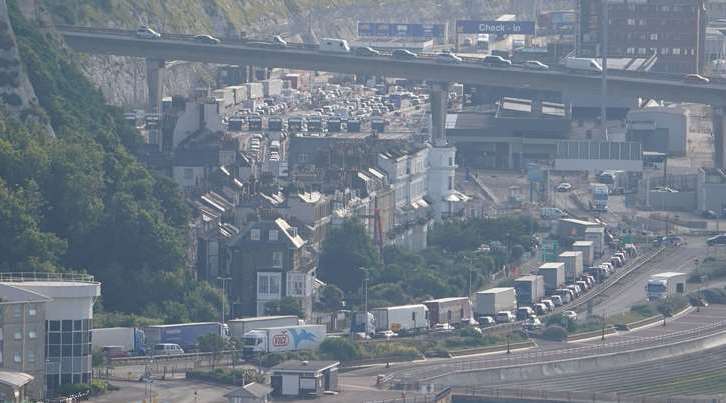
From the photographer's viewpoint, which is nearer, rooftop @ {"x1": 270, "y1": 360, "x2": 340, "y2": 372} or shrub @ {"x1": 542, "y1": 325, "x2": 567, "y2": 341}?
rooftop @ {"x1": 270, "y1": 360, "x2": 340, "y2": 372}

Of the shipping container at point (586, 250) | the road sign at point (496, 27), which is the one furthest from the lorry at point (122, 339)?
→ the road sign at point (496, 27)

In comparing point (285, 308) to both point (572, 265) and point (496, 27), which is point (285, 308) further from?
point (496, 27)

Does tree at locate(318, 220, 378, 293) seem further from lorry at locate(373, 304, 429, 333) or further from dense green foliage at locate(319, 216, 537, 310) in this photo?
lorry at locate(373, 304, 429, 333)

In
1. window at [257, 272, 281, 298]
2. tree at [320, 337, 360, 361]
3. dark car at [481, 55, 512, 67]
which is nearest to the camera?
tree at [320, 337, 360, 361]

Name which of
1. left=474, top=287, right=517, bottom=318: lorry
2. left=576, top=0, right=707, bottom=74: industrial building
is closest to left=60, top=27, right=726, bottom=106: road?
left=576, top=0, right=707, bottom=74: industrial building

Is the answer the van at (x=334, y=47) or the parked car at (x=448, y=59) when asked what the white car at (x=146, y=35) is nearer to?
the van at (x=334, y=47)

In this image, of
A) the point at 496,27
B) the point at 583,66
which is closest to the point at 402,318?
the point at 583,66
